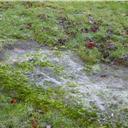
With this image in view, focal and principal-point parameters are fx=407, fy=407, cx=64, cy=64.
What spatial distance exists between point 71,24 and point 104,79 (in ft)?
17.5

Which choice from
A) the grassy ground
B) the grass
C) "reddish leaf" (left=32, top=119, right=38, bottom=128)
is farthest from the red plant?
"reddish leaf" (left=32, top=119, right=38, bottom=128)

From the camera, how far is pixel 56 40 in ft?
64.1

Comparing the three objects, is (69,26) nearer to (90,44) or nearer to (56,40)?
(56,40)

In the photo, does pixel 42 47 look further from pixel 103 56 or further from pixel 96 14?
pixel 96 14

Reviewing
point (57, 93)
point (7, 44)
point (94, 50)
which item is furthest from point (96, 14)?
point (57, 93)

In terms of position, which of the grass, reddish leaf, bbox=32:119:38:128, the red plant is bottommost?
reddish leaf, bbox=32:119:38:128

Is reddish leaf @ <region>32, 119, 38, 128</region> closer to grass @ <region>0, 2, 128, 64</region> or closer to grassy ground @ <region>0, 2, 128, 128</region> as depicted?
grassy ground @ <region>0, 2, 128, 128</region>

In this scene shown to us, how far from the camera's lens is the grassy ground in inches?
550

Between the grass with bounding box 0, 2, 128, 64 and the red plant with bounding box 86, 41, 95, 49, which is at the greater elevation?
the grass with bounding box 0, 2, 128, 64

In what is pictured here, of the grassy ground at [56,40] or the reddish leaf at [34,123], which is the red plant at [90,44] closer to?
the grassy ground at [56,40]

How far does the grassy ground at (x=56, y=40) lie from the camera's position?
13961 mm

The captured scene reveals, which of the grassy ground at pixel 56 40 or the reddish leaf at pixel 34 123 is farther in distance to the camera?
the grassy ground at pixel 56 40

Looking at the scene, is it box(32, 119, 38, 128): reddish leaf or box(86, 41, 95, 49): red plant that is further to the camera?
box(86, 41, 95, 49): red plant

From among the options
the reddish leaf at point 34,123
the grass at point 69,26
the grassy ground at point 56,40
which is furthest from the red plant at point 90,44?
the reddish leaf at point 34,123
